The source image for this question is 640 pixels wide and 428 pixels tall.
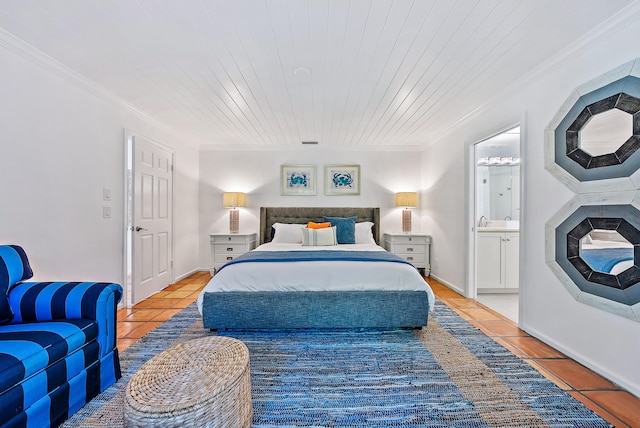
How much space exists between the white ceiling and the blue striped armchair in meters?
1.57

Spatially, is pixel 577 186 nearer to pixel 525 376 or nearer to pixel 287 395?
pixel 525 376

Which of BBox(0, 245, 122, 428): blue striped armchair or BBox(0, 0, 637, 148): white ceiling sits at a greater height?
BBox(0, 0, 637, 148): white ceiling

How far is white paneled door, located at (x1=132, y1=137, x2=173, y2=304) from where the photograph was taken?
3377 mm

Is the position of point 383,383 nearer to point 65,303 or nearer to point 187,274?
point 65,303

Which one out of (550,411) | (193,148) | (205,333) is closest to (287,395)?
(205,333)

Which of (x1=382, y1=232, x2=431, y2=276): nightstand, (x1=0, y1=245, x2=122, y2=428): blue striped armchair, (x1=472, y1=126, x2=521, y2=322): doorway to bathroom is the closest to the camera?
(x1=0, y1=245, x2=122, y2=428): blue striped armchair

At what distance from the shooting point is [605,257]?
1922 millimetres

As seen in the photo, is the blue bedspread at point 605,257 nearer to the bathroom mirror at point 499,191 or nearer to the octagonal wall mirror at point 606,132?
the octagonal wall mirror at point 606,132

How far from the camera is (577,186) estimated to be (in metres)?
2.05

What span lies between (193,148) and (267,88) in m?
2.68

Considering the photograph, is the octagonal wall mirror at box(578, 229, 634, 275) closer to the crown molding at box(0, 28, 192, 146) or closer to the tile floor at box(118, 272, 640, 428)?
the tile floor at box(118, 272, 640, 428)

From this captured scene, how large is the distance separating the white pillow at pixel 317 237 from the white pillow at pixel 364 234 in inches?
21.0

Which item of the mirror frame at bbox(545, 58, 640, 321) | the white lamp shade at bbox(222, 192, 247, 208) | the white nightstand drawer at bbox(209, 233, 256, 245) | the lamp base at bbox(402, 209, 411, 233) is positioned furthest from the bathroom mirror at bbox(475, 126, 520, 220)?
the white lamp shade at bbox(222, 192, 247, 208)

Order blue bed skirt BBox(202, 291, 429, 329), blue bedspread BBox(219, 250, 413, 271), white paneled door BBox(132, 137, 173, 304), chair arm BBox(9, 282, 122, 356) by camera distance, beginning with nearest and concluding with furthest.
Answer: chair arm BBox(9, 282, 122, 356), blue bed skirt BBox(202, 291, 429, 329), blue bedspread BBox(219, 250, 413, 271), white paneled door BBox(132, 137, 173, 304)
